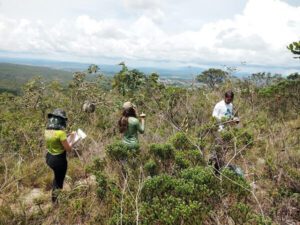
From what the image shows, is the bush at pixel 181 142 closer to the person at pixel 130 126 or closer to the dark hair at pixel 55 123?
the person at pixel 130 126

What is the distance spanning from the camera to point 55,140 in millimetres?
5547

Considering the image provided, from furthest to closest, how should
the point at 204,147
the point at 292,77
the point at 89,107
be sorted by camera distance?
1. the point at 292,77
2. the point at 89,107
3. the point at 204,147

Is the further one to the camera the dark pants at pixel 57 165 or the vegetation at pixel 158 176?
the dark pants at pixel 57 165

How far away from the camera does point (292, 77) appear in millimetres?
12945

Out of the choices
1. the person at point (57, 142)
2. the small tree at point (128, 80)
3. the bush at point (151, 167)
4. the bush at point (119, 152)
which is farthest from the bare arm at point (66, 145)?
the small tree at point (128, 80)

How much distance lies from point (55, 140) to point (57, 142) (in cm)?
5

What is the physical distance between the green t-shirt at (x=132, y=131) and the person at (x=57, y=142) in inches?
42.4

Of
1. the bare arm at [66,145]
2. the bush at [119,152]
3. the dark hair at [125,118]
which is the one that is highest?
the dark hair at [125,118]

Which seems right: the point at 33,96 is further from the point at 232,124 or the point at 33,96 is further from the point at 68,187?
the point at 232,124

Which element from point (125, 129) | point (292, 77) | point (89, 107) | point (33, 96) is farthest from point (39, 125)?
point (292, 77)

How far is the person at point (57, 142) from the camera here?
18.2 ft

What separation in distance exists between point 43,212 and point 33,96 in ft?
23.1

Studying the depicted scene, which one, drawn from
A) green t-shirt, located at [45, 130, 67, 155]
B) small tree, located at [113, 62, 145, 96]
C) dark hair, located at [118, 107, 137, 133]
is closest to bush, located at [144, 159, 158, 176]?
dark hair, located at [118, 107, 137, 133]

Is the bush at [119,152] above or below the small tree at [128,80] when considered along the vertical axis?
below
